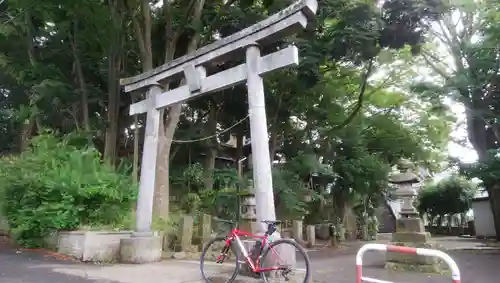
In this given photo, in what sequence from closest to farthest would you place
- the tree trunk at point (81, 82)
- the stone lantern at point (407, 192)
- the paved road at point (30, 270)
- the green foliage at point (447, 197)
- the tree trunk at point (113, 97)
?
the paved road at point (30, 270) → the stone lantern at point (407, 192) → the tree trunk at point (113, 97) → the tree trunk at point (81, 82) → the green foliage at point (447, 197)

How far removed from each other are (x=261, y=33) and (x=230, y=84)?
1211mm

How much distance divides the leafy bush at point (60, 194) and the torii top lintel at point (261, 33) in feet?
11.2

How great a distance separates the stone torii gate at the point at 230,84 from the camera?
22.3 ft

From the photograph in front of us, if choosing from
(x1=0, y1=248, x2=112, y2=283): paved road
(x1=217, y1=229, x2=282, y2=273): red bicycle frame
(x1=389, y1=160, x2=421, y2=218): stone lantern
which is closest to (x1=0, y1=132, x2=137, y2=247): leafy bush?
(x1=0, y1=248, x2=112, y2=283): paved road

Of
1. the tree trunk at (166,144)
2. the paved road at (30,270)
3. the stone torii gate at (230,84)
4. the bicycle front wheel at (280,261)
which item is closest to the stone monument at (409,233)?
the bicycle front wheel at (280,261)

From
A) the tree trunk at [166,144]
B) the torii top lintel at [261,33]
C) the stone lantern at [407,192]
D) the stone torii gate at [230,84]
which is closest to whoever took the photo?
the torii top lintel at [261,33]

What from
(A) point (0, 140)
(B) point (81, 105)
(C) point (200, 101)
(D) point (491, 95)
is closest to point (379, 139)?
(D) point (491, 95)

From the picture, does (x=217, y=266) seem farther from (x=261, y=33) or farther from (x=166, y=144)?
(x=166, y=144)

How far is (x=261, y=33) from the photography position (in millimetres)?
7082

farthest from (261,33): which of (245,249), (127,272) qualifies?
(127,272)

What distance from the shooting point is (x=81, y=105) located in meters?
14.7

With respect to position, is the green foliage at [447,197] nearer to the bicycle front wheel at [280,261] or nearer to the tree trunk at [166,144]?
the tree trunk at [166,144]

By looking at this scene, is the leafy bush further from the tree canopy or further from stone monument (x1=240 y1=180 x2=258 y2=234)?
stone monument (x1=240 y1=180 x2=258 y2=234)

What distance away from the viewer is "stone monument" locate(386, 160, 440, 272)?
369 inches
